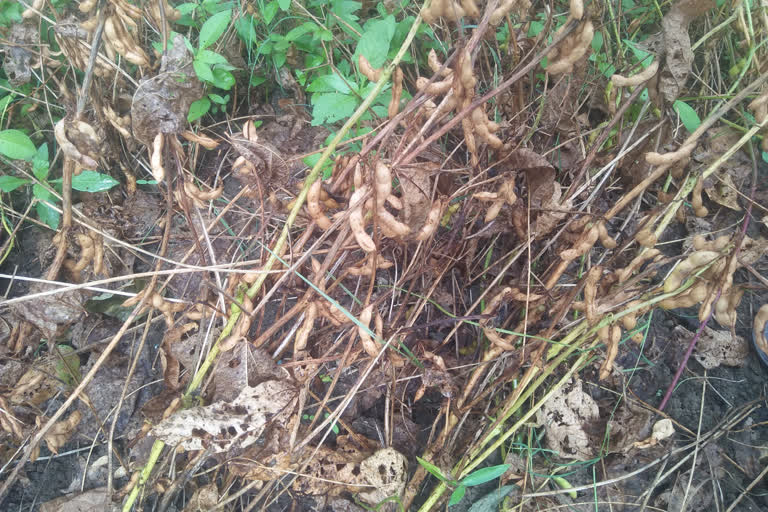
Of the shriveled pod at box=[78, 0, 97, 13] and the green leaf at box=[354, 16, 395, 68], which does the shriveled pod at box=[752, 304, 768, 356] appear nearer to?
the green leaf at box=[354, 16, 395, 68]

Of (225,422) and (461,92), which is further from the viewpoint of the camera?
(225,422)

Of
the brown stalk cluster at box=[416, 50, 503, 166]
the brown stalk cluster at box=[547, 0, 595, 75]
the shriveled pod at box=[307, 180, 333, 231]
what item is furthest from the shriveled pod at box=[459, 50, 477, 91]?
the shriveled pod at box=[307, 180, 333, 231]

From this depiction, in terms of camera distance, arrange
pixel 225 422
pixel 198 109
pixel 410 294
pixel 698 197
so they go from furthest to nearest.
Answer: pixel 198 109, pixel 410 294, pixel 698 197, pixel 225 422

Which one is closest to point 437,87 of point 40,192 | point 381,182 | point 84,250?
point 381,182

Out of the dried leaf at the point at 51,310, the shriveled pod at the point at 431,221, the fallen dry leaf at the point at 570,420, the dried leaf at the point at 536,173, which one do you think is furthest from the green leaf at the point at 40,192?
the fallen dry leaf at the point at 570,420

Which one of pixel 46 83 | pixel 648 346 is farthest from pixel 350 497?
pixel 46 83

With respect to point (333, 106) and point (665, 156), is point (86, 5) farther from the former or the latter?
point (665, 156)

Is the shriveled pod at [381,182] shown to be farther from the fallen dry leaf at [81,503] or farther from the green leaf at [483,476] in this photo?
the fallen dry leaf at [81,503]

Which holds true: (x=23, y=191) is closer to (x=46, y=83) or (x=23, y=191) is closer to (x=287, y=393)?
(x=46, y=83)
